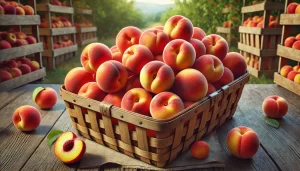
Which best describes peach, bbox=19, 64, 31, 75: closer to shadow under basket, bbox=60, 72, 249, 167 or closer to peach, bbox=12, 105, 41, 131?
peach, bbox=12, 105, 41, 131

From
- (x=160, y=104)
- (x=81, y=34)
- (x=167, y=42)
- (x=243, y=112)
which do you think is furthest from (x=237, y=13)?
→ (x=160, y=104)

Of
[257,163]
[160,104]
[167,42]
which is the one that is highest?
[167,42]

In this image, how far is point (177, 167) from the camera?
1.15 meters

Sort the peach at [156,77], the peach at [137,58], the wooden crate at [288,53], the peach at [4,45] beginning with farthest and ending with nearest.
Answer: the peach at [4,45] → the wooden crate at [288,53] → the peach at [137,58] → the peach at [156,77]

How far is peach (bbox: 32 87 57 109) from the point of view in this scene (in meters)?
1.85

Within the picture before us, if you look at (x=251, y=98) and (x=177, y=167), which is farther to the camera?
(x=251, y=98)

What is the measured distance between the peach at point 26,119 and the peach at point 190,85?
808mm

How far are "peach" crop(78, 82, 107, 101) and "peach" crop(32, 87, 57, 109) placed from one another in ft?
2.09

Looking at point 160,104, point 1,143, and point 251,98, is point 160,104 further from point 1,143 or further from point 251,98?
point 251,98

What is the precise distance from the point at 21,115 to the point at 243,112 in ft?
4.37

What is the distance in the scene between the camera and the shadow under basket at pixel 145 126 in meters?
1.04

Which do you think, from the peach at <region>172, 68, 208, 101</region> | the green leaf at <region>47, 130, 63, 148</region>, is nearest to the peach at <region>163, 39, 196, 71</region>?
the peach at <region>172, 68, 208, 101</region>

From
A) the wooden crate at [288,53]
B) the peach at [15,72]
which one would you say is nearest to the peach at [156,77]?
the wooden crate at [288,53]

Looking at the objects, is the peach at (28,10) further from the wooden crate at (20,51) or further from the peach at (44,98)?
the peach at (44,98)
